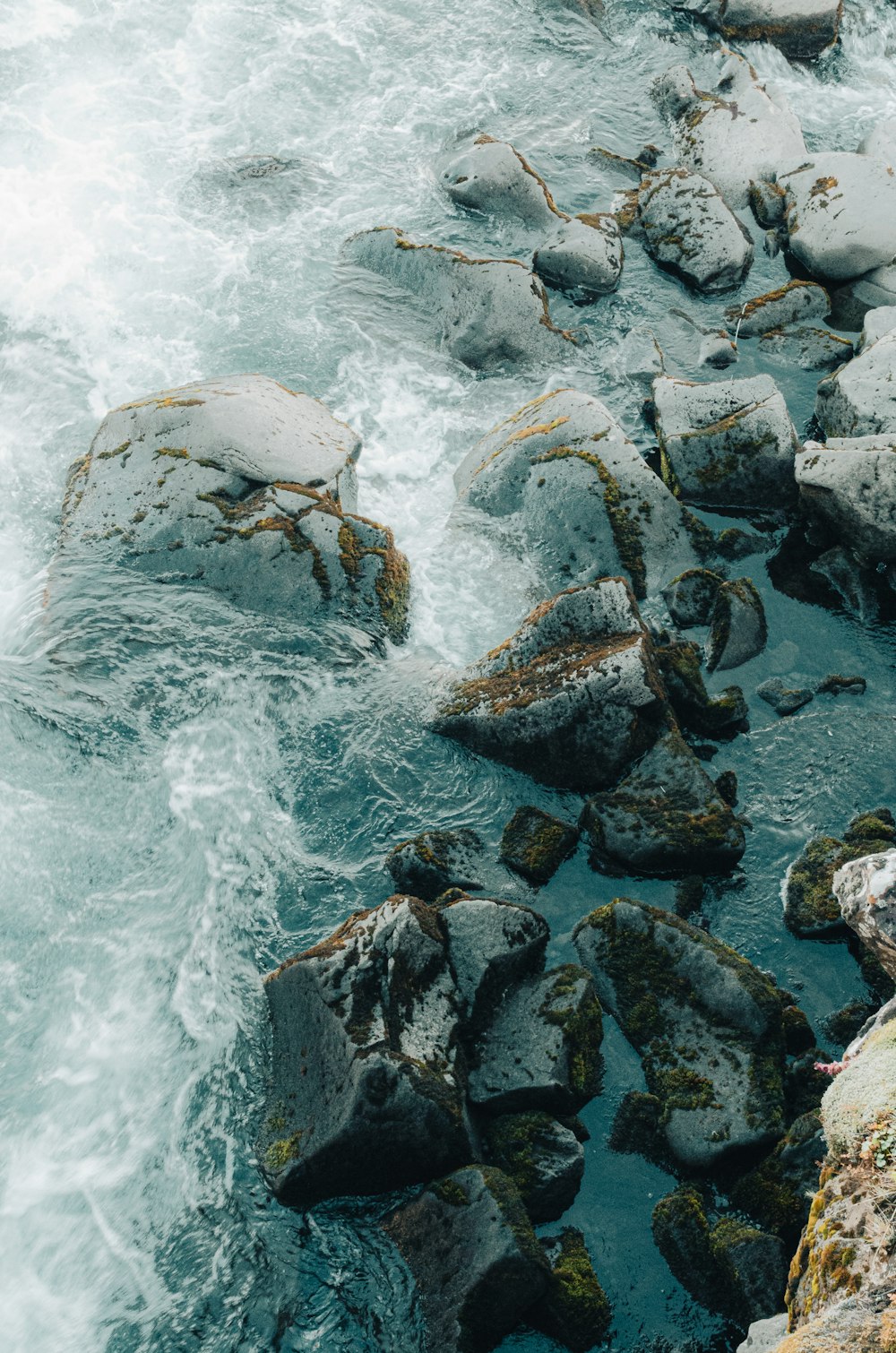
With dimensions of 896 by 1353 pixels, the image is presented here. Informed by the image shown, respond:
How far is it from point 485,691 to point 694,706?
9.06 feet

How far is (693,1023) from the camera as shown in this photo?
37.4ft

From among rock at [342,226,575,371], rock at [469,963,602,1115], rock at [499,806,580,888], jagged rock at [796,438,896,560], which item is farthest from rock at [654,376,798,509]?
rock at [469,963,602,1115]

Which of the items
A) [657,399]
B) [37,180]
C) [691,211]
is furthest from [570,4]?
[657,399]

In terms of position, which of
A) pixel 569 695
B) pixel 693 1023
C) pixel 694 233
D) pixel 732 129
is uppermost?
pixel 732 129

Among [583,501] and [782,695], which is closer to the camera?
[782,695]

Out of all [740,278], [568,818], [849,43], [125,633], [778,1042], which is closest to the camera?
[778,1042]

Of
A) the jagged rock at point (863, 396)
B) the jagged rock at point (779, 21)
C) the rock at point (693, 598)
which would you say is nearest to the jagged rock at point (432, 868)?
the rock at point (693, 598)

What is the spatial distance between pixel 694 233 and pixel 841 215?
2958mm

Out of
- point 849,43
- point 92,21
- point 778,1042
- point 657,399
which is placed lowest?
point 778,1042

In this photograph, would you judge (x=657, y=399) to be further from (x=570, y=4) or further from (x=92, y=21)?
(x=92, y=21)

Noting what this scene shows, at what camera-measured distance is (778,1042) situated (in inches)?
442

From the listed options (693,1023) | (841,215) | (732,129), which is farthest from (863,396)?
(693,1023)

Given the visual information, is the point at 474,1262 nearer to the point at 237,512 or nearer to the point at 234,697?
the point at 234,697

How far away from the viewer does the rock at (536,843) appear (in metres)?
12.8
